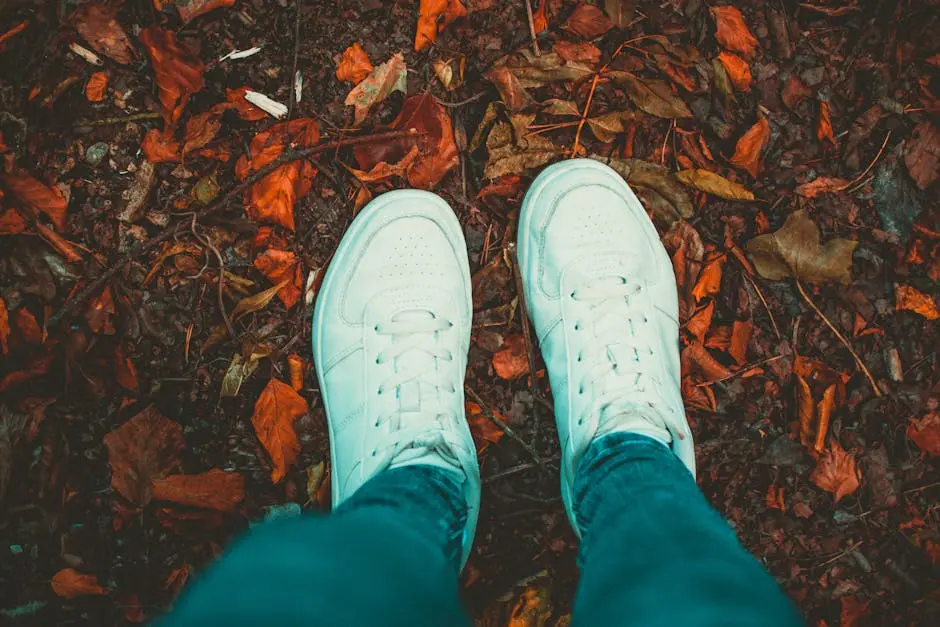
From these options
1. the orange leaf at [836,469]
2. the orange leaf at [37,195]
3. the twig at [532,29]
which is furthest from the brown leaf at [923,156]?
the orange leaf at [37,195]

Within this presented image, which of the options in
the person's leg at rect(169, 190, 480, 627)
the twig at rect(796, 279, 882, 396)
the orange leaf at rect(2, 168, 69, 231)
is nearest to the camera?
Answer: the person's leg at rect(169, 190, 480, 627)

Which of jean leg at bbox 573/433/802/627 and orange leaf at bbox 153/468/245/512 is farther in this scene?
orange leaf at bbox 153/468/245/512

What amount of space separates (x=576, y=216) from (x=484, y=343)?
38 centimetres

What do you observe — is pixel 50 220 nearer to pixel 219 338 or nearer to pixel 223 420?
pixel 219 338

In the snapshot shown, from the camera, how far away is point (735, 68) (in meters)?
1.31

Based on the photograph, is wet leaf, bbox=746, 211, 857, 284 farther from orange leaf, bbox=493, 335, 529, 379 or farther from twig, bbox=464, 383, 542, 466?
twig, bbox=464, 383, 542, 466

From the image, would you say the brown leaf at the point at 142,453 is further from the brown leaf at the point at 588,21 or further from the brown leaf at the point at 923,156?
the brown leaf at the point at 923,156

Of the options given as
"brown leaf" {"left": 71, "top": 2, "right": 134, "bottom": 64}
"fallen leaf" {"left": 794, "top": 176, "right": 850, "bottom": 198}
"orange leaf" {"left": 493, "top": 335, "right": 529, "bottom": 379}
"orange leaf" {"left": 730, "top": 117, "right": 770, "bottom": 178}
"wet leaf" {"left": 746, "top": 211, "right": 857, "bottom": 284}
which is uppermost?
"brown leaf" {"left": 71, "top": 2, "right": 134, "bottom": 64}

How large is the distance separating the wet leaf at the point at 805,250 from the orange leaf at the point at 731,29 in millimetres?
418

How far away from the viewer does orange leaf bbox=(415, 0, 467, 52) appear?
125 cm

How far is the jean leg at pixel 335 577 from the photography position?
60 cm

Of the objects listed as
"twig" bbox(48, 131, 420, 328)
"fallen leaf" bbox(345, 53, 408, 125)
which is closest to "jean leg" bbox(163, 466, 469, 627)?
"twig" bbox(48, 131, 420, 328)

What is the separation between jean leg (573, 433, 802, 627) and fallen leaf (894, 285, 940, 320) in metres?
0.75

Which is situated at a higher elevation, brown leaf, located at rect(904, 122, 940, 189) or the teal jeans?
brown leaf, located at rect(904, 122, 940, 189)
